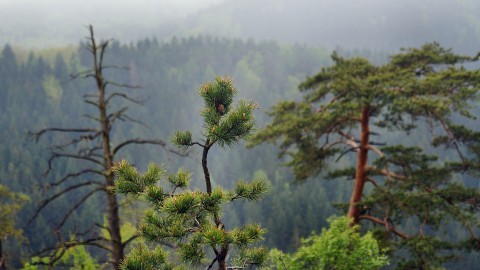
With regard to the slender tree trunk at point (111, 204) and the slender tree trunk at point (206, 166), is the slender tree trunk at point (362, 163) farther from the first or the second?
the slender tree trunk at point (206, 166)

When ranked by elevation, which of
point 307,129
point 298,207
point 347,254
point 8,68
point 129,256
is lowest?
point 298,207

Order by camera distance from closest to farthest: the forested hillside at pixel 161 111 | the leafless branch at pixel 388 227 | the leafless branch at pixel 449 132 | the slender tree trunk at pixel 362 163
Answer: the leafless branch at pixel 449 132 < the leafless branch at pixel 388 227 < the slender tree trunk at pixel 362 163 < the forested hillside at pixel 161 111

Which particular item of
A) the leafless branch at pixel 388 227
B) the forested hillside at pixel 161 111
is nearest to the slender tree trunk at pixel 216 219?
the leafless branch at pixel 388 227

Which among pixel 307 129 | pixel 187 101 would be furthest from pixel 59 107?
pixel 307 129

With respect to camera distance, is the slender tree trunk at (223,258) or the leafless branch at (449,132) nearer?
the slender tree trunk at (223,258)

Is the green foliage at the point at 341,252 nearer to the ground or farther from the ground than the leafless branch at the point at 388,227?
farther from the ground

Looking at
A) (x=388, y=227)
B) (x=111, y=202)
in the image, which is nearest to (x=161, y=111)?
(x=388, y=227)

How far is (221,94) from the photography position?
15.5ft

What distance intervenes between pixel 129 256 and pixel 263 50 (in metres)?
197

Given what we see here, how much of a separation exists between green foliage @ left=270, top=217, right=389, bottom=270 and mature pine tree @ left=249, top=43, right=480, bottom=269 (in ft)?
7.98

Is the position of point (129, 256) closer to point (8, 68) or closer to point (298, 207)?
point (298, 207)

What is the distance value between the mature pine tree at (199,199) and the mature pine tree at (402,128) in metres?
7.22

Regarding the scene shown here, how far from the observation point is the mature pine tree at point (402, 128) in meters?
11.0

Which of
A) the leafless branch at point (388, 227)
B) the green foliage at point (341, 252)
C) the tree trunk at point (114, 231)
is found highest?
the tree trunk at point (114, 231)
